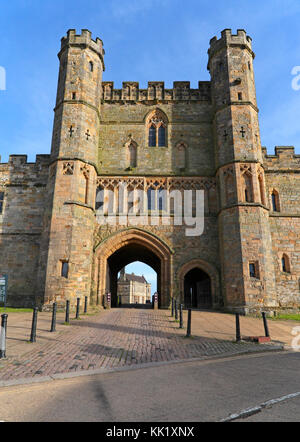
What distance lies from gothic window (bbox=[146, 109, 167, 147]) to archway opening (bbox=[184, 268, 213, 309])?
8.69 metres

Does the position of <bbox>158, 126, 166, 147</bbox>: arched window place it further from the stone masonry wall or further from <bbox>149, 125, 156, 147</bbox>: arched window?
the stone masonry wall

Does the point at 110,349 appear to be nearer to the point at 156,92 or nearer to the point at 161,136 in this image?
the point at 161,136

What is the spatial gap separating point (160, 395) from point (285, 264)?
15299mm

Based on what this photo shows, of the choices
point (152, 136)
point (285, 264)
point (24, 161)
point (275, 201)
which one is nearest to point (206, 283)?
point (285, 264)

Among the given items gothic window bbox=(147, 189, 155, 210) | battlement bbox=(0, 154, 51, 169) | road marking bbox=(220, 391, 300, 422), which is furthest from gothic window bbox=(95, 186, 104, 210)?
road marking bbox=(220, 391, 300, 422)

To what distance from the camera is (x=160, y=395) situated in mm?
3793

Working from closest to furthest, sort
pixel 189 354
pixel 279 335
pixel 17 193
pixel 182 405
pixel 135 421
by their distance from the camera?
1. pixel 135 421
2. pixel 182 405
3. pixel 189 354
4. pixel 279 335
5. pixel 17 193

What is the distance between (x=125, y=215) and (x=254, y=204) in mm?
7219

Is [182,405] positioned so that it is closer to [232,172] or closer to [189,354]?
[189,354]

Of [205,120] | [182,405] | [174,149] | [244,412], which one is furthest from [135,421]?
[205,120]

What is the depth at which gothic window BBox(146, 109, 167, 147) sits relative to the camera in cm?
1970

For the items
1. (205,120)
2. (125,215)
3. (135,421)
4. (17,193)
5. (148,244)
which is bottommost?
(135,421)

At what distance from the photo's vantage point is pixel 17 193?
18.7 m

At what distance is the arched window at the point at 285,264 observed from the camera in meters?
16.9
